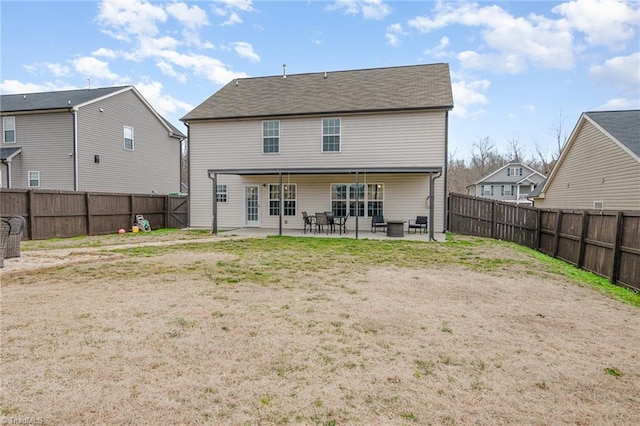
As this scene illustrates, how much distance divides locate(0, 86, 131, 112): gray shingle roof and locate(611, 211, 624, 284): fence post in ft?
67.9

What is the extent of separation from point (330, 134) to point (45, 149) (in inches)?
552

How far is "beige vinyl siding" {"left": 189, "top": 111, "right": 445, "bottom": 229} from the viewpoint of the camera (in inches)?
553

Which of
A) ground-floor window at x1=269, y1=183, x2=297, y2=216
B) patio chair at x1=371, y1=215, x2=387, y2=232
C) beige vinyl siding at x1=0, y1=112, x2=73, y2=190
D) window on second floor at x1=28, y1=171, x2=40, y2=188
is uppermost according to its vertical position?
beige vinyl siding at x1=0, y1=112, x2=73, y2=190

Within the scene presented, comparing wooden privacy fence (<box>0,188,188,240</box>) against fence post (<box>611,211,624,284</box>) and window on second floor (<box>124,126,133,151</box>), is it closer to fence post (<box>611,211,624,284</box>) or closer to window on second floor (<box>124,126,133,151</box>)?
window on second floor (<box>124,126,133,151</box>)

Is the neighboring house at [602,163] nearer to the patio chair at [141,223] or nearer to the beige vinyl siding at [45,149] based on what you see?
the patio chair at [141,223]

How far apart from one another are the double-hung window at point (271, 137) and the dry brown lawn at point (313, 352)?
10247mm

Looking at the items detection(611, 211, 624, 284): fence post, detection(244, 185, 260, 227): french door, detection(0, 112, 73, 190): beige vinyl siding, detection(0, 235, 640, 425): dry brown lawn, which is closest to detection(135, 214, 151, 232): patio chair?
detection(244, 185, 260, 227): french door

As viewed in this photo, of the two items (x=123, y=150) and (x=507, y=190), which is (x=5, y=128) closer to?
(x=123, y=150)

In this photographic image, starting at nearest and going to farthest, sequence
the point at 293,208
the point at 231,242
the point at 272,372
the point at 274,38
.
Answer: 1. the point at 272,372
2. the point at 231,242
3. the point at 293,208
4. the point at 274,38

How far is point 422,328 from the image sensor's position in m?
3.91

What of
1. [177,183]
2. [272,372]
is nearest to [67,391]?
[272,372]

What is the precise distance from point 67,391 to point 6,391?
16.6 inches

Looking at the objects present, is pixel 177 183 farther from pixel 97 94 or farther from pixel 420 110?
pixel 420 110

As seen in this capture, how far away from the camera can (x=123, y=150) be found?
19188 mm
